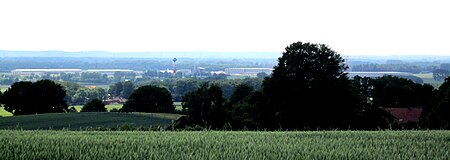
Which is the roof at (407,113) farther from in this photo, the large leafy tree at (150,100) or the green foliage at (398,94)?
the large leafy tree at (150,100)

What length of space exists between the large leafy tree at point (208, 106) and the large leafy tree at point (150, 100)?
80.9ft

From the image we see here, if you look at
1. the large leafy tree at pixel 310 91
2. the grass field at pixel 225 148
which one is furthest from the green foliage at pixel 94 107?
the grass field at pixel 225 148

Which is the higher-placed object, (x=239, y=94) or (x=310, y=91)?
(x=310, y=91)

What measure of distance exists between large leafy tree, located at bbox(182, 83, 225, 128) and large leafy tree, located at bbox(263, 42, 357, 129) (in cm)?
2020

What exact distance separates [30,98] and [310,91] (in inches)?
2125

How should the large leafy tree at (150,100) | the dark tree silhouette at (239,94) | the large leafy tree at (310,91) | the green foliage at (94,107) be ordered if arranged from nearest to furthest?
the large leafy tree at (310,91) < the dark tree silhouette at (239,94) < the large leafy tree at (150,100) < the green foliage at (94,107)

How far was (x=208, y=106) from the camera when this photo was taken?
209 ft

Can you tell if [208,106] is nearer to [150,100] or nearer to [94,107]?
[150,100]

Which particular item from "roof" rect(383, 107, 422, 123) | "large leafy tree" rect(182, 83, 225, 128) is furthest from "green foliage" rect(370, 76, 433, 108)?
"large leafy tree" rect(182, 83, 225, 128)

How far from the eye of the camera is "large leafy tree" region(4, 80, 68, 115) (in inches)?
3253

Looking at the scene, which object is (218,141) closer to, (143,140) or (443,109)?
(143,140)

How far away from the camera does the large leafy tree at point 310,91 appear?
133 ft

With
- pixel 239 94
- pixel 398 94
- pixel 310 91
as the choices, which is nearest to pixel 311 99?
pixel 310 91

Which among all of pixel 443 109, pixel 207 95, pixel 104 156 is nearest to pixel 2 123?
pixel 207 95
